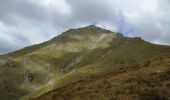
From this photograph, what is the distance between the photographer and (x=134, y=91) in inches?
1505

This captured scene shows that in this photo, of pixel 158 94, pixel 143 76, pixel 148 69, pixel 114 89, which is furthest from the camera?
pixel 148 69

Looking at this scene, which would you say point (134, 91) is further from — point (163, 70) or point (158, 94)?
point (163, 70)

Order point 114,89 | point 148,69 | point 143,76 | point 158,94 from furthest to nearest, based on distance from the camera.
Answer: point 148,69, point 143,76, point 114,89, point 158,94

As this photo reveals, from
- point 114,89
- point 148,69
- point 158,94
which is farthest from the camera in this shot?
point 148,69

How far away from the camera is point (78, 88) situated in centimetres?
4462

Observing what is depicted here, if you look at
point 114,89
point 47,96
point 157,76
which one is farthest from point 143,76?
point 47,96

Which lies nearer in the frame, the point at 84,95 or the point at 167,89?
the point at 167,89

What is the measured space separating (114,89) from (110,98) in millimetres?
2468

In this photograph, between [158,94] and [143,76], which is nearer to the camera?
[158,94]

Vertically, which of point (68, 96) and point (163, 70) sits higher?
point (163, 70)

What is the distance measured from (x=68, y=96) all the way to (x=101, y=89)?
413cm

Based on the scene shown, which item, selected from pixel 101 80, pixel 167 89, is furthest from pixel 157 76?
pixel 101 80

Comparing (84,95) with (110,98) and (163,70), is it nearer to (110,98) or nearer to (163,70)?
(110,98)

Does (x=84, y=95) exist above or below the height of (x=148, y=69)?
below
